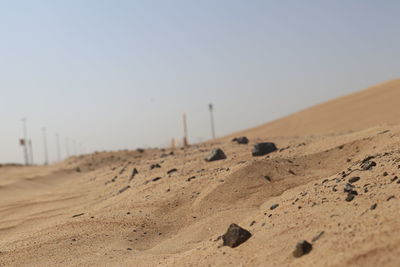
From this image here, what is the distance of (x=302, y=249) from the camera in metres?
2.87

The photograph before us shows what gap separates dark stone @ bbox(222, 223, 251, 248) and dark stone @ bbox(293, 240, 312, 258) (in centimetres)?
62

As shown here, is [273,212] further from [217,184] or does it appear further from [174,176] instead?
[174,176]

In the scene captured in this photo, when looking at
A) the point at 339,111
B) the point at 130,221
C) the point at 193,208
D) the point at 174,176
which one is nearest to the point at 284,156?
the point at 174,176

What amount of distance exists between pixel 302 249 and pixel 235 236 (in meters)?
0.69

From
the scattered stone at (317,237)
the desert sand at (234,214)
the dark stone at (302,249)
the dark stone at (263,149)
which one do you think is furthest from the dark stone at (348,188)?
the dark stone at (263,149)

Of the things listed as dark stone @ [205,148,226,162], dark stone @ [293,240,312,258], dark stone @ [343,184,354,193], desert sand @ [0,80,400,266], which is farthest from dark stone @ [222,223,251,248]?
dark stone @ [205,148,226,162]

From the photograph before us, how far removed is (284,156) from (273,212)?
2.74 meters

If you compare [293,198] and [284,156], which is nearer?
[293,198]

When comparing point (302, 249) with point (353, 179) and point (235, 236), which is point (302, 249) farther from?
point (353, 179)

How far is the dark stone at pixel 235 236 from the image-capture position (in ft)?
11.3

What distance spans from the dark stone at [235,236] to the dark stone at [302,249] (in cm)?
62

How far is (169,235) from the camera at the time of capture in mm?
4660

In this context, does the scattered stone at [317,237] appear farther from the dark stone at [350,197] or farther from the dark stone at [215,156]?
the dark stone at [215,156]

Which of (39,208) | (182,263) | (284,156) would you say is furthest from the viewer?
(39,208)
